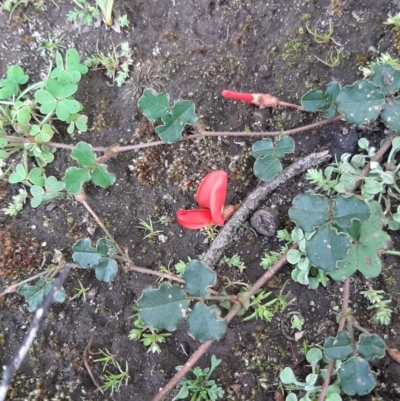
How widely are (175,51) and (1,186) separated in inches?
42.2

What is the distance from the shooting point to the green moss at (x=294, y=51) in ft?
7.38

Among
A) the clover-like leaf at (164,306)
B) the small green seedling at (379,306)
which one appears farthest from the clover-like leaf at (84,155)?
the small green seedling at (379,306)

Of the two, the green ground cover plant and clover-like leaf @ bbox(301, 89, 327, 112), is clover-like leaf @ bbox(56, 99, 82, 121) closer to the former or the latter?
the green ground cover plant

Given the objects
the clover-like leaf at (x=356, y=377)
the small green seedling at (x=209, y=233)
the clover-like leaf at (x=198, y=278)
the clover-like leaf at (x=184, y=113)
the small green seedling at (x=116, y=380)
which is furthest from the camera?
the small green seedling at (x=209, y=233)

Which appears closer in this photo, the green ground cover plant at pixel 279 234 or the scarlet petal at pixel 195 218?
the green ground cover plant at pixel 279 234

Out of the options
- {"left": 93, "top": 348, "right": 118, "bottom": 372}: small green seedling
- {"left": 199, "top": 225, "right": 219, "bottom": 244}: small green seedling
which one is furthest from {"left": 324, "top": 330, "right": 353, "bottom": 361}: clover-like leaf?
{"left": 93, "top": 348, "right": 118, "bottom": 372}: small green seedling

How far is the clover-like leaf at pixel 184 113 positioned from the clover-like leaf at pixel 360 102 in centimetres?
60

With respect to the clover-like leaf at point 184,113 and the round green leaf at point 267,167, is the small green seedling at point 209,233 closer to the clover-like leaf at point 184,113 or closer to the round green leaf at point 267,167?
the round green leaf at point 267,167

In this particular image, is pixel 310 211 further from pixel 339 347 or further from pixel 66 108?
pixel 66 108

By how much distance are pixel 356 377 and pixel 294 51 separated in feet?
4.79

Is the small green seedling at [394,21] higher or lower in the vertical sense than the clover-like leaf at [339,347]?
higher

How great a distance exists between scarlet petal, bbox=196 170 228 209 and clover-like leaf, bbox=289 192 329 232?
359 millimetres

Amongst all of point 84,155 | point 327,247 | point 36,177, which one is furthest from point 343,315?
point 36,177

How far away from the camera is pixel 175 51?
7.71ft
